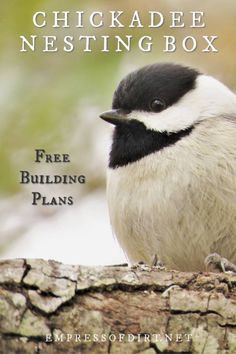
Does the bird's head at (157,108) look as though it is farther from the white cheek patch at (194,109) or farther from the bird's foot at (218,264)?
the bird's foot at (218,264)

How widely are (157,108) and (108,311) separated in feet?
4.70

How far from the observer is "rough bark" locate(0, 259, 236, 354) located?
7.89 ft

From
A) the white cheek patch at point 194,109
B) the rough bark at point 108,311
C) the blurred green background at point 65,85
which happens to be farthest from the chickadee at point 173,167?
the rough bark at point 108,311

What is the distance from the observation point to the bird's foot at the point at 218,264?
3199mm

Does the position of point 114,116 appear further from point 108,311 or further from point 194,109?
point 108,311

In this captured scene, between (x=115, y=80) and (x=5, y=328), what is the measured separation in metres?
1.64

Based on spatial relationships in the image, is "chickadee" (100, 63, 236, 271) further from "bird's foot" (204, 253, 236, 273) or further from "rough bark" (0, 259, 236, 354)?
"rough bark" (0, 259, 236, 354)

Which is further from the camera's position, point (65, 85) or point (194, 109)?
point (65, 85)

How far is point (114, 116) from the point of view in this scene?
361 centimetres

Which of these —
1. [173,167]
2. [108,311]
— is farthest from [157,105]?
[108,311]

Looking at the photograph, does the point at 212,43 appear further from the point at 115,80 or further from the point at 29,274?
the point at 29,274

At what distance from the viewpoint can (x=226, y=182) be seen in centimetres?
338

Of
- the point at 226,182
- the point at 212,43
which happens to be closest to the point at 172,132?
the point at 226,182

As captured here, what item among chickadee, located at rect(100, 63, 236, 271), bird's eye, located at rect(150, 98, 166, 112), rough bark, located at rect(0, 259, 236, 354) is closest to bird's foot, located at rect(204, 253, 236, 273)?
chickadee, located at rect(100, 63, 236, 271)
